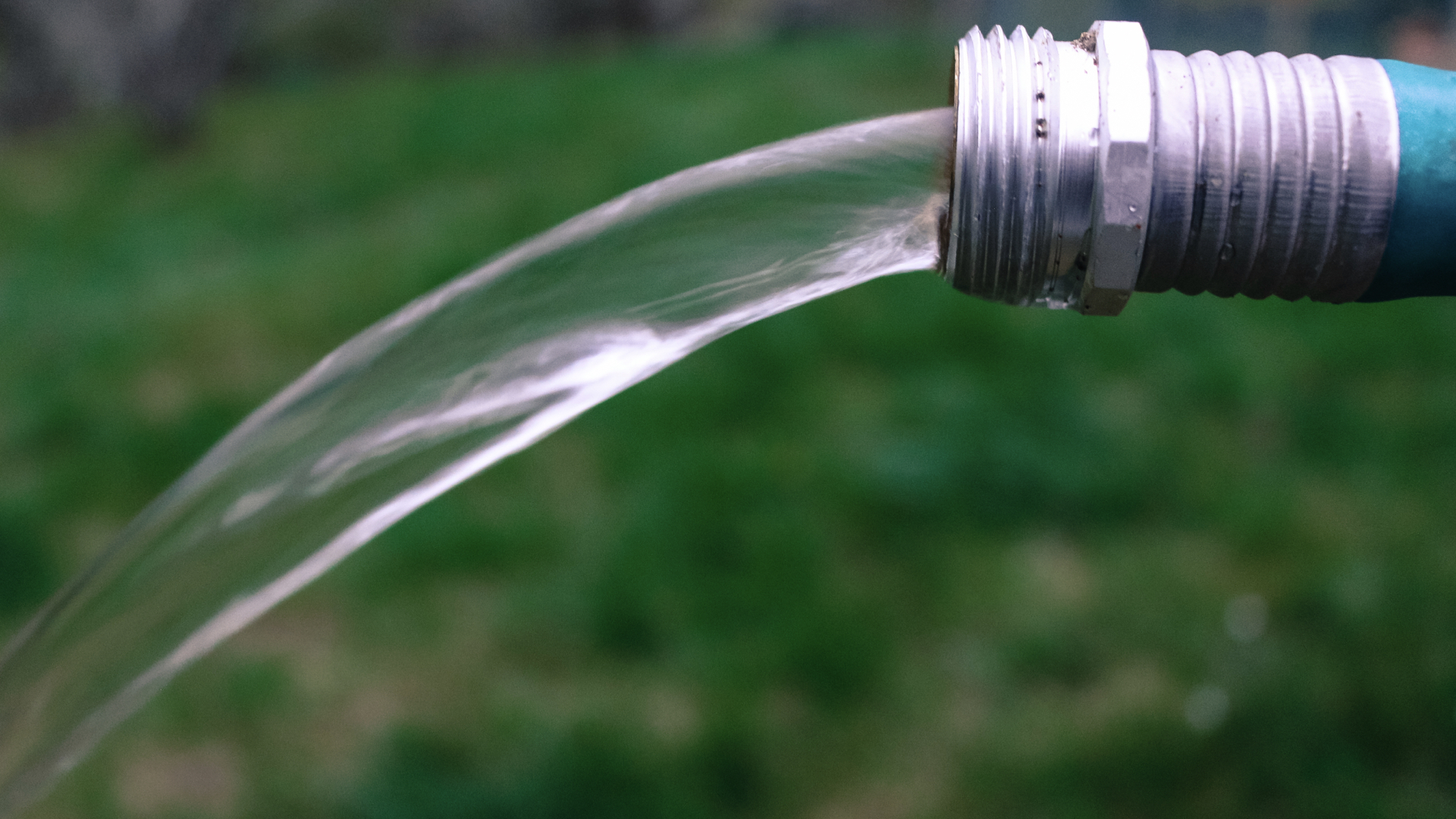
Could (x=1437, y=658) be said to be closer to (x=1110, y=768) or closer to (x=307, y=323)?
(x=1110, y=768)

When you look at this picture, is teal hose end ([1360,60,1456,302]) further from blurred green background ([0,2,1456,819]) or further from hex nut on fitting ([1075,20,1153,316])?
blurred green background ([0,2,1456,819])

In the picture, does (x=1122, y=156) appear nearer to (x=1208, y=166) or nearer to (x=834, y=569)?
(x=1208, y=166)

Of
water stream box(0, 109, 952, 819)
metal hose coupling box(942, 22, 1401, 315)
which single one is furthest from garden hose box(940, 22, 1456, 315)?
water stream box(0, 109, 952, 819)

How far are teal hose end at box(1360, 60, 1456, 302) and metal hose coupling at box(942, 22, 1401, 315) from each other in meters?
0.01

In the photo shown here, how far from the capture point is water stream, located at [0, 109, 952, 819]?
3.10ft

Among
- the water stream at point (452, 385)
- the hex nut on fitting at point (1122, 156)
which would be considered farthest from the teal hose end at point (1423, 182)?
the water stream at point (452, 385)

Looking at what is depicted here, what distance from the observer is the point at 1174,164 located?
669 millimetres

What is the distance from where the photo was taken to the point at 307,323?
121 inches

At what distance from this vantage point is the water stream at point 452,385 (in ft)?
3.10

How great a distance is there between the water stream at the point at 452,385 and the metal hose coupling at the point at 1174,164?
15 cm

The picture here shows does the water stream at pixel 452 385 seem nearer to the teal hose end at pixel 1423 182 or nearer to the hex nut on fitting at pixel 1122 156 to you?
the hex nut on fitting at pixel 1122 156

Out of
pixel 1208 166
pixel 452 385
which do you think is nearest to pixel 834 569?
pixel 452 385

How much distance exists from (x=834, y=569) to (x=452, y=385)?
1.10m

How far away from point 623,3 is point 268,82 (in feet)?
7.91
